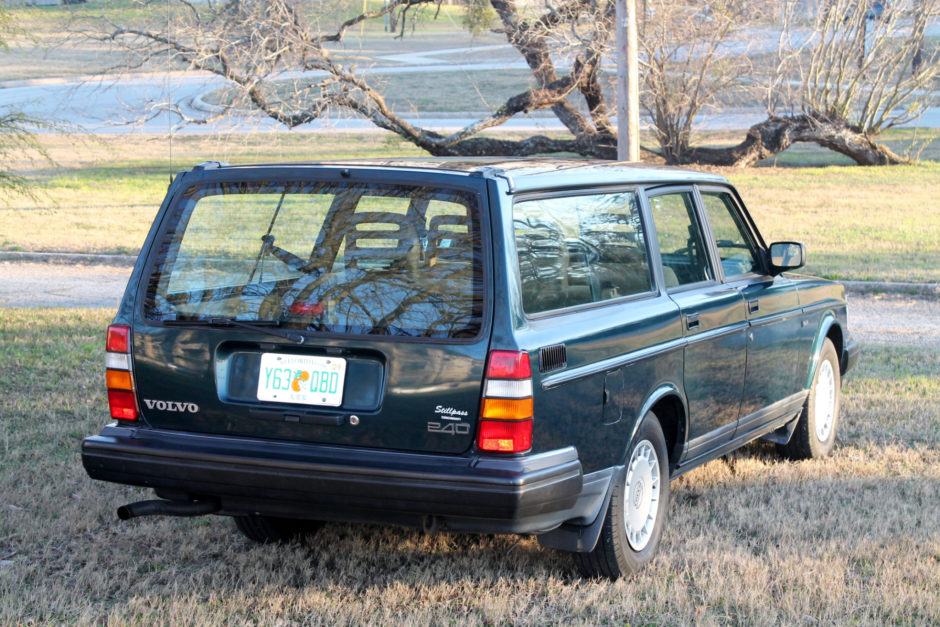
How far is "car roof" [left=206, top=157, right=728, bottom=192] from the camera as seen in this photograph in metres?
3.92

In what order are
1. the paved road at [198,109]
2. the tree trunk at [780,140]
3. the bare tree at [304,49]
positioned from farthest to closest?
the tree trunk at [780,140], the paved road at [198,109], the bare tree at [304,49]

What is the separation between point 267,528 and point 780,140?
847 inches

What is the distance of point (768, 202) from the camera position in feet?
64.3

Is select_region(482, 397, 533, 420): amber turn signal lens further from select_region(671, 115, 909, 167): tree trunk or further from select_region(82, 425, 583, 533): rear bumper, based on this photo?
select_region(671, 115, 909, 167): tree trunk

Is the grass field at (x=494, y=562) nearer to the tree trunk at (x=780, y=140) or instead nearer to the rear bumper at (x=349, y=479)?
the rear bumper at (x=349, y=479)

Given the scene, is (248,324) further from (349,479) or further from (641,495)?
(641,495)

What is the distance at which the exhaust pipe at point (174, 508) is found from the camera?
13.0ft

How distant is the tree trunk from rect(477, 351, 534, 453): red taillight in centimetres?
2109

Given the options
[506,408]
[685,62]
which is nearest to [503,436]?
[506,408]

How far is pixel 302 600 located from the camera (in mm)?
4066

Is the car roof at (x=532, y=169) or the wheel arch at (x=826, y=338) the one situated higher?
the car roof at (x=532, y=169)

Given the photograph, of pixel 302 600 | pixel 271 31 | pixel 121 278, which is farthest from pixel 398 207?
pixel 271 31

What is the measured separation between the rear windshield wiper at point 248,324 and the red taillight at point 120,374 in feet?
0.74

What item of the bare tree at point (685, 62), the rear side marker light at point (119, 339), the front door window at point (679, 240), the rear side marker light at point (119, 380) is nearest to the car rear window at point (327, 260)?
the rear side marker light at point (119, 339)
